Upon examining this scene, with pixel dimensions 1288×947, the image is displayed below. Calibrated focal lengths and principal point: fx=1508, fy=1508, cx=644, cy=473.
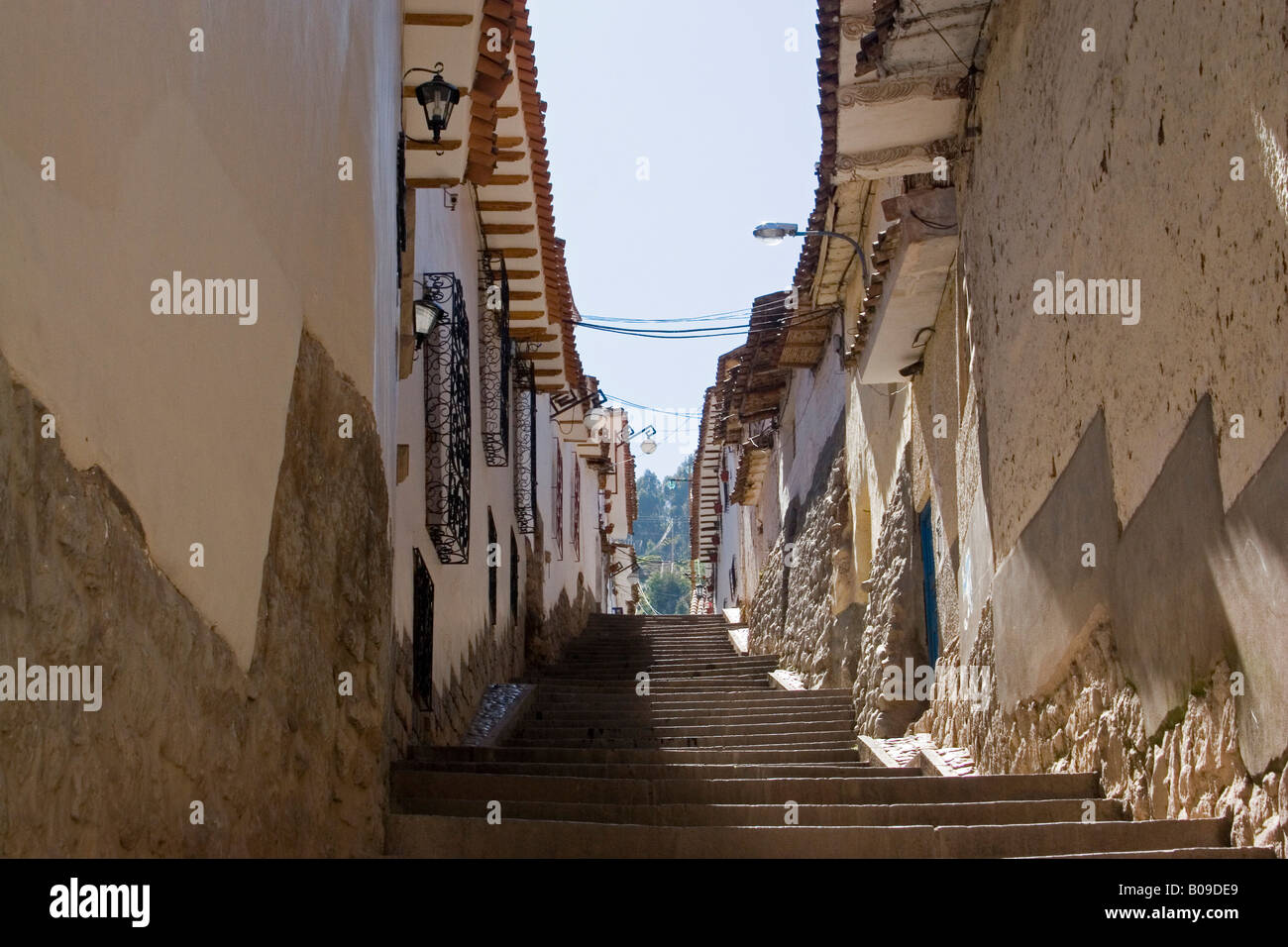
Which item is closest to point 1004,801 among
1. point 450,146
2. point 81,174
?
point 81,174

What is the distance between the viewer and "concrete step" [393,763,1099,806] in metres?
7.36

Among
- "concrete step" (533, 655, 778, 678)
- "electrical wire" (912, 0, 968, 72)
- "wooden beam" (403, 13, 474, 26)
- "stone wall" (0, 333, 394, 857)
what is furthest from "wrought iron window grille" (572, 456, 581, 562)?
"stone wall" (0, 333, 394, 857)

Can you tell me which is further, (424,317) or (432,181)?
(432,181)

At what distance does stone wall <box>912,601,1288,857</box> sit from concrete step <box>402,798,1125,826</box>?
0.27m

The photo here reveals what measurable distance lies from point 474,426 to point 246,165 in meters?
9.67

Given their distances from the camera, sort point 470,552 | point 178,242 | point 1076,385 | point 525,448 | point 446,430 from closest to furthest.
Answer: point 178,242 → point 1076,385 → point 446,430 → point 470,552 → point 525,448

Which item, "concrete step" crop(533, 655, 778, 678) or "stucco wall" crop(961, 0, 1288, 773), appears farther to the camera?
"concrete step" crop(533, 655, 778, 678)

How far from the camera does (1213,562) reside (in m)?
5.45

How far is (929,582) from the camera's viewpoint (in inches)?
482

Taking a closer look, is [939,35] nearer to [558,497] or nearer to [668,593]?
[558,497]

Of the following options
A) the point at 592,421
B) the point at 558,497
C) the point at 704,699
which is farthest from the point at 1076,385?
the point at 558,497

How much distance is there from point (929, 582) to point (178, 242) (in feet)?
28.7

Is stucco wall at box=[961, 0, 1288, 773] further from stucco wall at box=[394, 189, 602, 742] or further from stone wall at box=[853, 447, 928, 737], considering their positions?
stucco wall at box=[394, 189, 602, 742]

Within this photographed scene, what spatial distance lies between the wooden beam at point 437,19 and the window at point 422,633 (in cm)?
359
